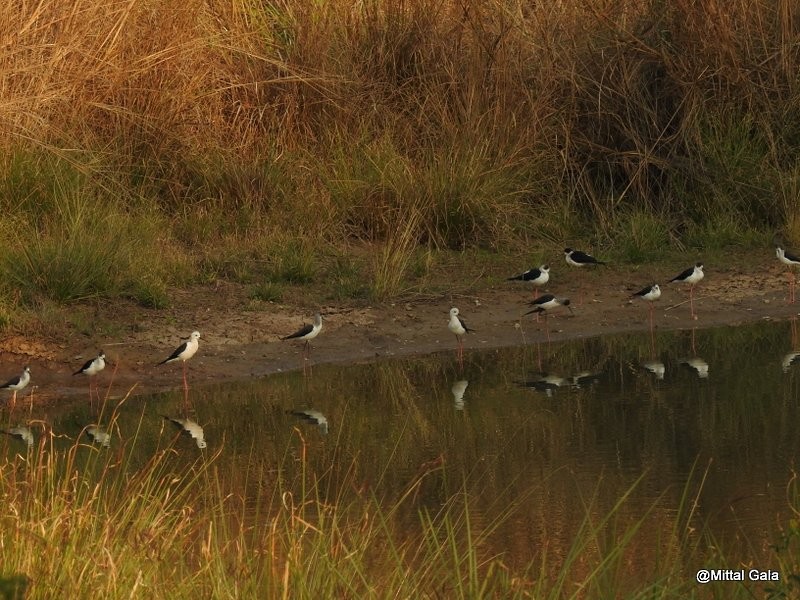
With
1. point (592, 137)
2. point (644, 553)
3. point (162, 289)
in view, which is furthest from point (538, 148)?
point (644, 553)

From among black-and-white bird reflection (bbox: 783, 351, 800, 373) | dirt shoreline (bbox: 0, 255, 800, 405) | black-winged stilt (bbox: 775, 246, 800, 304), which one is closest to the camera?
black-and-white bird reflection (bbox: 783, 351, 800, 373)

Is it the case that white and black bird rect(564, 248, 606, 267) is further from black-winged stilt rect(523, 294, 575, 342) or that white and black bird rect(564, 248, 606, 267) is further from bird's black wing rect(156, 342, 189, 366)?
bird's black wing rect(156, 342, 189, 366)

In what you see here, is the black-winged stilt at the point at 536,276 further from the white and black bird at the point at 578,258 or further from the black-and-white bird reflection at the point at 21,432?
the black-and-white bird reflection at the point at 21,432

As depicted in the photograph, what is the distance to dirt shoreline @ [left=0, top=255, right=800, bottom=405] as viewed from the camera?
33.0 ft

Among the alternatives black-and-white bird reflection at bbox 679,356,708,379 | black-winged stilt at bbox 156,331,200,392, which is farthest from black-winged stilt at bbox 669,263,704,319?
black-winged stilt at bbox 156,331,200,392

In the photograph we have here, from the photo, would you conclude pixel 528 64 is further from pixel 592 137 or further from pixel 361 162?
pixel 361 162

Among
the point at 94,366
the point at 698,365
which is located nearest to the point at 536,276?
the point at 698,365

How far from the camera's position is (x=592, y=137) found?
44.8 feet

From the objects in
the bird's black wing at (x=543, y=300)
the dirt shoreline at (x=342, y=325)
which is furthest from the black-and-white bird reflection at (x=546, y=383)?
the bird's black wing at (x=543, y=300)

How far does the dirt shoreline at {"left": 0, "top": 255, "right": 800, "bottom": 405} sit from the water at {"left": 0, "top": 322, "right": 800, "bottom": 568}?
11.6 inches

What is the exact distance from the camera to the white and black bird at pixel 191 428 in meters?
8.34

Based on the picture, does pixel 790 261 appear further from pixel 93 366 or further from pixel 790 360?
pixel 93 366

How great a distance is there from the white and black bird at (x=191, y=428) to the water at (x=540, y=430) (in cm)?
3

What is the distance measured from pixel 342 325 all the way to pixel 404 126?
9.78 ft
